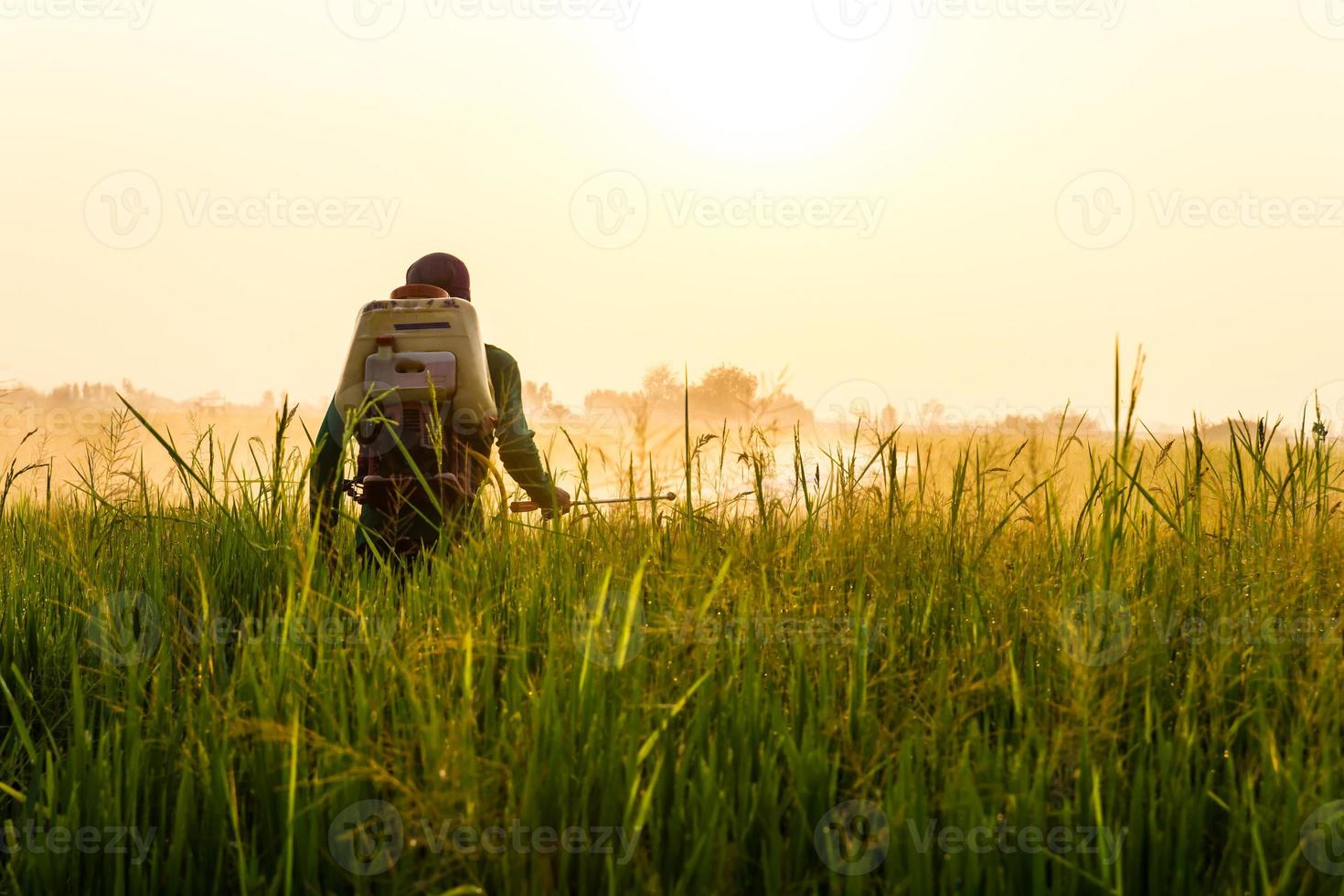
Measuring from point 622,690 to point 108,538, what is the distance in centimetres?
277

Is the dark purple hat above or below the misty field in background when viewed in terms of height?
above

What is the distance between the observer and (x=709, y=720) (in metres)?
1.98

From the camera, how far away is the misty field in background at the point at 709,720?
1.68 meters

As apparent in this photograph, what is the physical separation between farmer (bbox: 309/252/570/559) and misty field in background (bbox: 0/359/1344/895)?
779 millimetres

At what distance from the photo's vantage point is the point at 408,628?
2.29 metres

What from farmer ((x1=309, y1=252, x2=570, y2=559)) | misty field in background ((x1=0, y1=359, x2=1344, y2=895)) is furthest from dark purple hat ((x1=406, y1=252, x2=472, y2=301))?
misty field in background ((x1=0, y1=359, x2=1344, y2=895))

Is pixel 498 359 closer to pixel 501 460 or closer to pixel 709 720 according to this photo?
pixel 501 460

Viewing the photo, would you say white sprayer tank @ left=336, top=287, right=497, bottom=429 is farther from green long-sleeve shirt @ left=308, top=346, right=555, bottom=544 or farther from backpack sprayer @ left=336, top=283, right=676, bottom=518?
green long-sleeve shirt @ left=308, top=346, right=555, bottom=544

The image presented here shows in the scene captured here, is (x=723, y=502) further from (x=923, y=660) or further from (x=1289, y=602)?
(x=1289, y=602)

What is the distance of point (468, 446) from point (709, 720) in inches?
79.3

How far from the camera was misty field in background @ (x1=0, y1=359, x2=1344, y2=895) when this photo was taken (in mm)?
1677

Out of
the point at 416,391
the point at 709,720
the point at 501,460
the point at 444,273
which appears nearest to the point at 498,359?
the point at 444,273

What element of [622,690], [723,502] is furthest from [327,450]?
[622,690]

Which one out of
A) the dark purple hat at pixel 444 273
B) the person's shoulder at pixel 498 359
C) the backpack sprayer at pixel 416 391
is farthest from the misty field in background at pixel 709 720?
the dark purple hat at pixel 444 273
